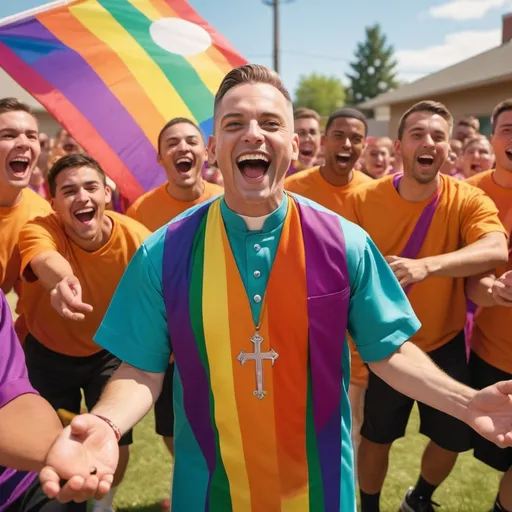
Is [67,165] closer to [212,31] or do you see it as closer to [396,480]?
[212,31]

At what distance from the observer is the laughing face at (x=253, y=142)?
1717mm

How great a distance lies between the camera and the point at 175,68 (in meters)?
4.99

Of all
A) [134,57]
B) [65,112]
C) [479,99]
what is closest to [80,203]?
[65,112]

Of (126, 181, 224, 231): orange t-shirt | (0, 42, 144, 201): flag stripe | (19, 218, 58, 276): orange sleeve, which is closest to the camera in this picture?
(19, 218, 58, 276): orange sleeve

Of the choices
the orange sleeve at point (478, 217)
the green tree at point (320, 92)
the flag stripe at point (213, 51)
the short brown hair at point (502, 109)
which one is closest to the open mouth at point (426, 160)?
the orange sleeve at point (478, 217)

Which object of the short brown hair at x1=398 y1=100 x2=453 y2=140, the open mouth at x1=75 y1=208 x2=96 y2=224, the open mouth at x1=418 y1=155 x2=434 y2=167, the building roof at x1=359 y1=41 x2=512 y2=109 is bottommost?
the open mouth at x1=75 y1=208 x2=96 y2=224

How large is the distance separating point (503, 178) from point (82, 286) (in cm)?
244

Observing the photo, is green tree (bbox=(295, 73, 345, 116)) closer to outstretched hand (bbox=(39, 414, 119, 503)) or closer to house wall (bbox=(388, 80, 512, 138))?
house wall (bbox=(388, 80, 512, 138))

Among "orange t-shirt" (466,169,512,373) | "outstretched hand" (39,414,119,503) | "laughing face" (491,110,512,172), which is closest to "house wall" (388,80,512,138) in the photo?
"laughing face" (491,110,512,172)

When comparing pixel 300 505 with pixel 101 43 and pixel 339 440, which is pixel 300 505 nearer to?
pixel 339 440

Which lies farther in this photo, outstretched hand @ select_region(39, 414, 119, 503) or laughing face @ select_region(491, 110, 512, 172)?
laughing face @ select_region(491, 110, 512, 172)

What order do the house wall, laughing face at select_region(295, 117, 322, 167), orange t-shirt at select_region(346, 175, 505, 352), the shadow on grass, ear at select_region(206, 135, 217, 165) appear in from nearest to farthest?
ear at select_region(206, 135, 217, 165) → orange t-shirt at select_region(346, 175, 505, 352) → the shadow on grass → laughing face at select_region(295, 117, 322, 167) → the house wall

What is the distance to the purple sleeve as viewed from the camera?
1.78 metres

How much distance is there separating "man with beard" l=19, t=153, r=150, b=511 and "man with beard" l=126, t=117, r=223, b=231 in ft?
2.16
